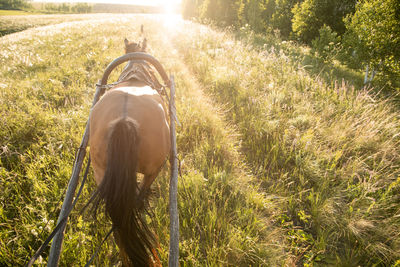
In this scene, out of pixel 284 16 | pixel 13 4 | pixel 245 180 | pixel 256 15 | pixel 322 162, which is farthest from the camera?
pixel 13 4

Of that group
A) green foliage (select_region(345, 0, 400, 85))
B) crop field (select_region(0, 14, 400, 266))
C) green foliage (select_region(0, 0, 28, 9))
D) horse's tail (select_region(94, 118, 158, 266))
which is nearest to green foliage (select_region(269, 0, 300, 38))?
green foliage (select_region(345, 0, 400, 85))

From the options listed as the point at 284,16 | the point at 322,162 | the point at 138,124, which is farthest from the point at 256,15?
the point at 138,124

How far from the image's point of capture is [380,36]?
15.7 ft

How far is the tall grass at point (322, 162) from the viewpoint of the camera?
6.36ft

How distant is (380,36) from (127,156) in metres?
7.03

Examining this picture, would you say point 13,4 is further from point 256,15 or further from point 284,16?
point 284,16

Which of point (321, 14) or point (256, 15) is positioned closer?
point (321, 14)

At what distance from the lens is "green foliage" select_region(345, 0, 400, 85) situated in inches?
177

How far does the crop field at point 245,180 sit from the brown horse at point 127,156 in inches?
13.5

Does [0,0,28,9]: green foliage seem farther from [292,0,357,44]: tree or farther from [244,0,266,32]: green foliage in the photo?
[292,0,357,44]: tree

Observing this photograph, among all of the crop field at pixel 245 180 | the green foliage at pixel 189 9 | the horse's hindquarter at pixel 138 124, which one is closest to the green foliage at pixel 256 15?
the crop field at pixel 245 180

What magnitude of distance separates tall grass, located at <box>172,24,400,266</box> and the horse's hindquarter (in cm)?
172

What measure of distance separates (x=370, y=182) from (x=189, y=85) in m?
4.56

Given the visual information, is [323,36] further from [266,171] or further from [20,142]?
[20,142]
